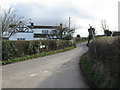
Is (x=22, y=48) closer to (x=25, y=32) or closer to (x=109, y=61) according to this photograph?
(x=109, y=61)

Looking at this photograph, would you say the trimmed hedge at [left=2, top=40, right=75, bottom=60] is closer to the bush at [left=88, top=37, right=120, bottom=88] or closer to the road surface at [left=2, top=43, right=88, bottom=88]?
the road surface at [left=2, top=43, right=88, bottom=88]

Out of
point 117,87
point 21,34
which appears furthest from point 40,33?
point 117,87

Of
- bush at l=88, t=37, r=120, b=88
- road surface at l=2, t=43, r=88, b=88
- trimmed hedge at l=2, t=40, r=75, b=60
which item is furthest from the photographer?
trimmed hedge at l=2, t=40, r=75, b=60

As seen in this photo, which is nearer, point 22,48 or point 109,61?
point 109,61

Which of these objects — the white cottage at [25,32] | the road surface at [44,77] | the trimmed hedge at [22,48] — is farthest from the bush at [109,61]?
the white cottage at [25,32]

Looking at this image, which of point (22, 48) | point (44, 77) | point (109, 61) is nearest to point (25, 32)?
point (22, 48)

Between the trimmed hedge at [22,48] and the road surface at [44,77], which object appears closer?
the road surface at [44,77]

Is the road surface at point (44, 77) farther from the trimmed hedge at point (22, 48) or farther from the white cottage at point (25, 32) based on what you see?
the white cottage at point (25, 32)

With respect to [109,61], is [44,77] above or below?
below

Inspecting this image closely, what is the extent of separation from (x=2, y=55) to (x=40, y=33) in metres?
42.5

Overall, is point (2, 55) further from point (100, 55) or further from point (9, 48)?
point (100, 55)

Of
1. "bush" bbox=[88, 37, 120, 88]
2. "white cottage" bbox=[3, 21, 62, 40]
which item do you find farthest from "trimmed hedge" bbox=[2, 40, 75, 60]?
"bush" bbox=[88, 37, 120, 88]

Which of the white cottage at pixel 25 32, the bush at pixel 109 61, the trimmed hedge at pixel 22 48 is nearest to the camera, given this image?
the bush at pixel 109 61

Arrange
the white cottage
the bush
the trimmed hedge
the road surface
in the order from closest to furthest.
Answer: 1. the bush
2. the road surface
3. the trimmed hedge
4. the white cottage
